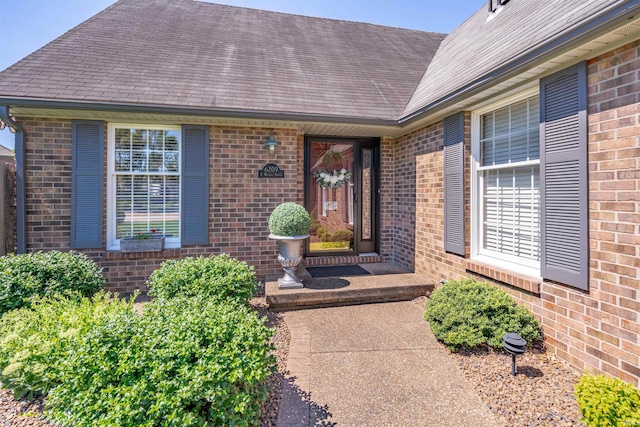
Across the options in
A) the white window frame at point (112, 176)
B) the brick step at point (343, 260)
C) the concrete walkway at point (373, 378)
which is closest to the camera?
the concrete walkway at point (373, 378)

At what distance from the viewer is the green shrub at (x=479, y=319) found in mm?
3277

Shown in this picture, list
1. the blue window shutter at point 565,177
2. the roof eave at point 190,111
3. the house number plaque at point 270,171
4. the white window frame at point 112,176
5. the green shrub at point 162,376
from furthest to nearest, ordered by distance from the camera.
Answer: the house number plaque at point 270,171 < the white window frame at point 112,176 < the roof eave at point 190,111 < the blue window shutter at point 565,177 < the green shrub at point 162,376

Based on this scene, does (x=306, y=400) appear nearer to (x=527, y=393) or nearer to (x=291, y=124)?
(x=527, y=393)

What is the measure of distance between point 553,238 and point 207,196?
191 inches

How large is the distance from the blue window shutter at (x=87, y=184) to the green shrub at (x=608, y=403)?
6.15 meters

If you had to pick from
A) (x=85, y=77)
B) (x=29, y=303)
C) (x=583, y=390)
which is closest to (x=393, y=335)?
(x=583, y=390)

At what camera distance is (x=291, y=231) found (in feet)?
15.2

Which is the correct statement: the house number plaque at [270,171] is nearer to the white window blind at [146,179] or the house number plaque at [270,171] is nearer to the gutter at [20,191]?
the white window blind at [146,179]

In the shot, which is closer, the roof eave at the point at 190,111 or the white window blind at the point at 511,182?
the white window blind at the point at 511,182

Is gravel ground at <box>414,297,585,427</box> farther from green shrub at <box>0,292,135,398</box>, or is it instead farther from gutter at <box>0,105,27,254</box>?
gutter at <box>0,105,27,254</box>

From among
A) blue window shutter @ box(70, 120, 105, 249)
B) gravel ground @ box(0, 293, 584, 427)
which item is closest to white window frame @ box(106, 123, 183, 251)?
blue window shutter @ box(70, 120, 105, 249)

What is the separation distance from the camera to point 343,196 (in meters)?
6.66

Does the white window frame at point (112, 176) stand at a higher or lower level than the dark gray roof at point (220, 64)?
lower

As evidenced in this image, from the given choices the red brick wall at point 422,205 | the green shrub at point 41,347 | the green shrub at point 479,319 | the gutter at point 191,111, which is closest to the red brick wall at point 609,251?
the green shrub at point 479,319
